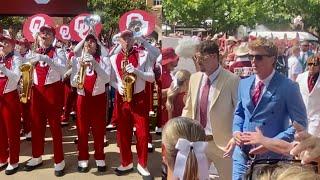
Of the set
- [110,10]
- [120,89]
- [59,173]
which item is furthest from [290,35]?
[110,10]

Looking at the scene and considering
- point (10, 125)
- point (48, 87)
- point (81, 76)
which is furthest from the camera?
point (10, 125)

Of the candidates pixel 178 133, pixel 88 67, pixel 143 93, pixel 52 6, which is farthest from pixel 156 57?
pixel 178 133

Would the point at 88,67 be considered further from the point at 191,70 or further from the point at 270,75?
the point at 270,75

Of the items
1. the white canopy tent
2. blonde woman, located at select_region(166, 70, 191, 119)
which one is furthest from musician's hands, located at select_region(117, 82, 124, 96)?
the white canopy tent

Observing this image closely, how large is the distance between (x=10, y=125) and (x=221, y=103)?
3145 mm

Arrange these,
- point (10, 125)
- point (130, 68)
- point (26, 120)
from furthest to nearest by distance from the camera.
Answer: point (26, 120), point (10, 125), point (130, 68)

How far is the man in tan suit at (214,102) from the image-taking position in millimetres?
2588

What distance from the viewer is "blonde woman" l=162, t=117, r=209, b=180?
1.94 metres

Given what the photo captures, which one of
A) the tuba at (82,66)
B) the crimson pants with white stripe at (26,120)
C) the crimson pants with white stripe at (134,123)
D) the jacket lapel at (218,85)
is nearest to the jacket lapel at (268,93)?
the jacket lapel at (218,85)

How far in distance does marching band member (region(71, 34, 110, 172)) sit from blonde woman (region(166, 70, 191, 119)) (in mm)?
2104

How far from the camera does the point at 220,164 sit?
2748mm

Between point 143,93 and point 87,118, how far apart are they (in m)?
0.66

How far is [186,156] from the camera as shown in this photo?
194 cm

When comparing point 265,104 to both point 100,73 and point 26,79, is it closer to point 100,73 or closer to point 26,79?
point 100,73
